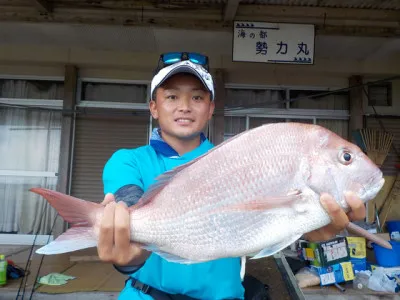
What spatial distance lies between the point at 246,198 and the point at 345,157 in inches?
16.4

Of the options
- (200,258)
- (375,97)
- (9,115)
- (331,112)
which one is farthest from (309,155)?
(9,115)

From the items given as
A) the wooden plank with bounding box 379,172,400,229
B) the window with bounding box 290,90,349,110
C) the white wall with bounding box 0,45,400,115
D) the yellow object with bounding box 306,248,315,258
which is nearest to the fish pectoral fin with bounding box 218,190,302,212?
the yellow object with bounding box 306,248,315,258

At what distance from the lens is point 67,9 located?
6.07 metres

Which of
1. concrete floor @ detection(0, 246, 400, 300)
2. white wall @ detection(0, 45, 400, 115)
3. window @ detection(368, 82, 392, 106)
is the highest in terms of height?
white wall @ detection(0, 45, 400, 115)

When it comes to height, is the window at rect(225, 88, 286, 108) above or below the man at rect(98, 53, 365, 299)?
above

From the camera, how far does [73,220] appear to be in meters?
1.43

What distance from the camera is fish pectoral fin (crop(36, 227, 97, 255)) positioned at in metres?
1.38

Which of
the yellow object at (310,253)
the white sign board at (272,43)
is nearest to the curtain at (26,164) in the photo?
the white sign board at (272,43)

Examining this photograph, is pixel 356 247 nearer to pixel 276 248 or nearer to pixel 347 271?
pixel 347 271

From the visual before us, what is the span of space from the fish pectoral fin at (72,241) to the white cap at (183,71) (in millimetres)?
828

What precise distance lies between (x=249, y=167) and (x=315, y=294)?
4.07 m

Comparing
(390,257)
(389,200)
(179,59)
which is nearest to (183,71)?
(179,59)

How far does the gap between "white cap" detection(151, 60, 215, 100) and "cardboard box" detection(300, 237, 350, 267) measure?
4.03 metres

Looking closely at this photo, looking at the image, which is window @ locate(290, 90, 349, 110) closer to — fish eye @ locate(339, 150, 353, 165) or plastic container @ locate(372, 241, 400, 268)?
plastic container @ locate(372, 241, 400, 268)
